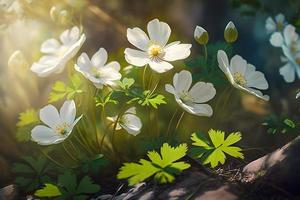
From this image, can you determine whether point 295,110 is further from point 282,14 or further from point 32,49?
point 32,49

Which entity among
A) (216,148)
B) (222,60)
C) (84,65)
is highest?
(84,65)

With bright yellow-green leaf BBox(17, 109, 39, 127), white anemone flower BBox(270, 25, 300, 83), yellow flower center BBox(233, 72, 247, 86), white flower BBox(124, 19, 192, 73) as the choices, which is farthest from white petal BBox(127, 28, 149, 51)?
white anemone flower BBox(270, 25, 300, 83)

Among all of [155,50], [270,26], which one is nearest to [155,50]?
[155,50]

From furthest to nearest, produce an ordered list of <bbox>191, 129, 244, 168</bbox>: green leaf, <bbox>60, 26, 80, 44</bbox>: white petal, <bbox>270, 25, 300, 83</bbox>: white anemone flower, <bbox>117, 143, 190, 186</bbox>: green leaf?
<bbox>270, 25, 300, 83</bbox>: white anemone flower, <bbox>60, 26, 80, 44</bbox>: white petal, <bbox>191, 129, 244, 168</bbox>: green leaf, <bbox>117, 143, 190, 186</bbox>: green leaf

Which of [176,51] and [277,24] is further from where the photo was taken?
[277,24]

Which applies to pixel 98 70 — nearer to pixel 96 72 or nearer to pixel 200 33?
pixel 96 72

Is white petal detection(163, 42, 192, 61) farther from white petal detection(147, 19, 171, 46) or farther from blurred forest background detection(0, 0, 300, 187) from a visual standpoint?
blurred forest background detection(0, 0, 300, 187)

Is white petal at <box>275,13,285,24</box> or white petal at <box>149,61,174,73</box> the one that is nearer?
white petal at <box>149,61,174,73</box>
